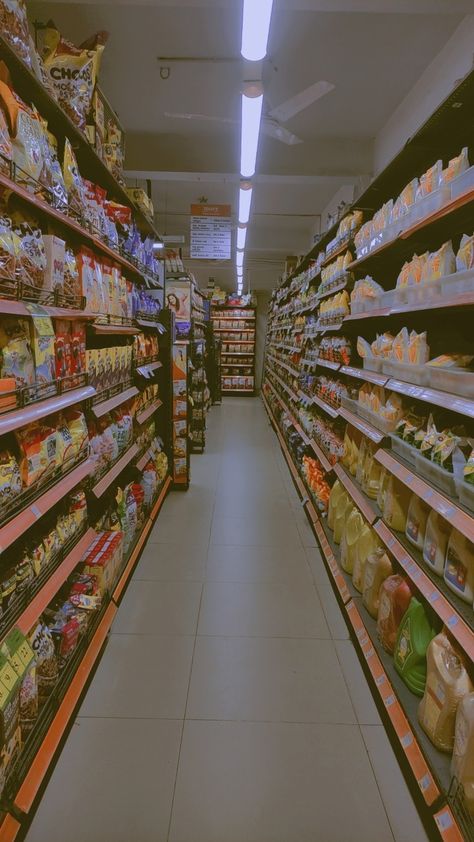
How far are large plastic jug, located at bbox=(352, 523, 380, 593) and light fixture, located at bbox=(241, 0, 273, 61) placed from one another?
2485 millimetres

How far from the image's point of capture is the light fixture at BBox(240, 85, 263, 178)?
2.97 metres

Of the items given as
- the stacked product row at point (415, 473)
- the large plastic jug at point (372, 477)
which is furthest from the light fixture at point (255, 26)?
the large plastic jug at point (372, 477)

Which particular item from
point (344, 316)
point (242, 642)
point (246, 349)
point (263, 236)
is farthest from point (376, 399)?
point (246, 349)

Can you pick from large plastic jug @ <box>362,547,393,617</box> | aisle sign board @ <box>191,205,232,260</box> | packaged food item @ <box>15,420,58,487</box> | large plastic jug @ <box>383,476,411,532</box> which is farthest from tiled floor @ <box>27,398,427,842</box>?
aisle sign board @ <box>191,205,232,260</box>

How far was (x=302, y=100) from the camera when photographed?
3393mm

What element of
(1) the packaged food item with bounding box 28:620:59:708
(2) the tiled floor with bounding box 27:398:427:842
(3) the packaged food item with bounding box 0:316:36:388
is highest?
(3) the packaged food item with bounding box 0:316:36:388

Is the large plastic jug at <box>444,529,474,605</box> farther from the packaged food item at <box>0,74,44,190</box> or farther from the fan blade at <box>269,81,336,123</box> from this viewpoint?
the fan blade at <box>269,81,336,123</box>

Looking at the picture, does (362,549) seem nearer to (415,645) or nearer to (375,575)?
(375,575)

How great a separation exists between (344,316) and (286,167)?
2746 millimetres

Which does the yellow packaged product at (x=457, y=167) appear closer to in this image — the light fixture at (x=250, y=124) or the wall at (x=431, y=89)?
the wall at (x=431, y=89)

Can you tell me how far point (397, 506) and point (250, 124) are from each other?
2832 mm

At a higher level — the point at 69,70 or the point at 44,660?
the point at 69,70

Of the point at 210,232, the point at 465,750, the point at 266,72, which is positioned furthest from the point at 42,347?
the point at 210,232

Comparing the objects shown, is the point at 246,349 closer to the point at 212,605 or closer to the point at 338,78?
the point at 338,78
